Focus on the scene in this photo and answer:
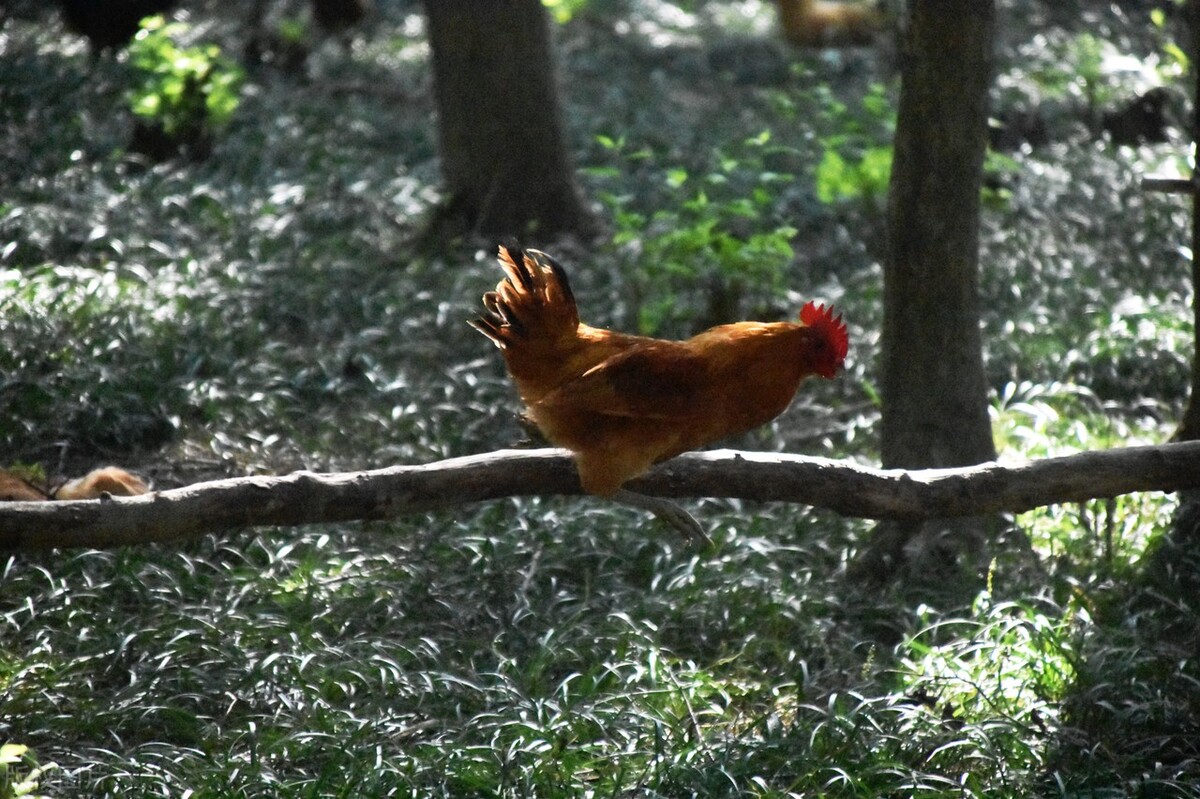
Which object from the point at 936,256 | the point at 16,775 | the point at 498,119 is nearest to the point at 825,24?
the point at 498,119

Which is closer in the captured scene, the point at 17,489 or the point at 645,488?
the point at 645,488

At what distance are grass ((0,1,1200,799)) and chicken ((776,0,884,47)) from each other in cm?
336

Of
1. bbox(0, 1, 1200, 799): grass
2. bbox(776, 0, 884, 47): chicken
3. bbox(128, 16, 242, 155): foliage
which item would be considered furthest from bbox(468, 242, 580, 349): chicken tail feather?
bbox(776, 0, 884, 47): chicken

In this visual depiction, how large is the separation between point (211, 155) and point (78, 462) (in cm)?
426

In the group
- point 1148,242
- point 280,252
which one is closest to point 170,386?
point 280,252

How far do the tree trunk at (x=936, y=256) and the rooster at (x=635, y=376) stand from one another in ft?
3.12

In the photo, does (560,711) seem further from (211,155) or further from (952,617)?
(211,155)

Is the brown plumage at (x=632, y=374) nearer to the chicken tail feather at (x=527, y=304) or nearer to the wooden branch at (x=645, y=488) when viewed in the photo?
the chicken tail feather at (x=527, y=304)

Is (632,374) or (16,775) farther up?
(632,374)

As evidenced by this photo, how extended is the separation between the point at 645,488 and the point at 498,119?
4786 mm

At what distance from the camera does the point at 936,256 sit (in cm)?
504

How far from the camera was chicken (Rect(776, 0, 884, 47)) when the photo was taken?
1335 cm

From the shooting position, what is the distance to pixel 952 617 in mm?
4887

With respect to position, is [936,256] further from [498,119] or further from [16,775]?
[498,119]
